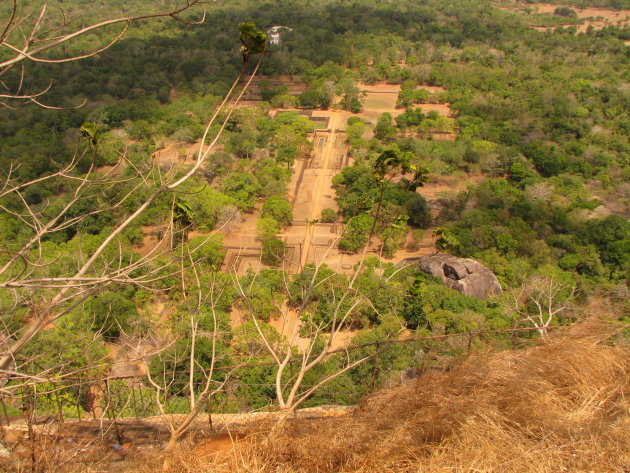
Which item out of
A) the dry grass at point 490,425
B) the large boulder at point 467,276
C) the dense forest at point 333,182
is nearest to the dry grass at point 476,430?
the dry grass at point 490,425

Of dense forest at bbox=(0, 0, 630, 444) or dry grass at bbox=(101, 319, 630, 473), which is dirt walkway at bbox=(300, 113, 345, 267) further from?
dry grass at bbox=(101, 319, 630, 473)

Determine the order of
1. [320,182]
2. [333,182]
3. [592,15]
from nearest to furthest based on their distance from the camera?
[333,182], [320,182], [592,15]

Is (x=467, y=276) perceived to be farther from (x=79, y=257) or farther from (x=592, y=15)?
(x=592, y=15)

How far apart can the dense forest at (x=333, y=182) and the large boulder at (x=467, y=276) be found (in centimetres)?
88

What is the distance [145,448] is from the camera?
7.81 meters

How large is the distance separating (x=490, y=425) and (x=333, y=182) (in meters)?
26.5

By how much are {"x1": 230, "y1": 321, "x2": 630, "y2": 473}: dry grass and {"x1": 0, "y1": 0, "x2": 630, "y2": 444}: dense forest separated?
1.19m

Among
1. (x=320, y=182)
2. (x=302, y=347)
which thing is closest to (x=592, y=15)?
(x=320, y=182)

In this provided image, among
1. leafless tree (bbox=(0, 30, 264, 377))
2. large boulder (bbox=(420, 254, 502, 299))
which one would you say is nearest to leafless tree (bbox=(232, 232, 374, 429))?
leafless tree (bbox=(0, 30, 264, 377))

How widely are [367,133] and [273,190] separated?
13.4m


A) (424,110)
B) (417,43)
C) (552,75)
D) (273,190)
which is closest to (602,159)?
(424,110)

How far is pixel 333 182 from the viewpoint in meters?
32.2

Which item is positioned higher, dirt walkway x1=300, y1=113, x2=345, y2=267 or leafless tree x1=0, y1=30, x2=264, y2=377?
leafless tree x1=0, y1=30, x2=264, y2=377

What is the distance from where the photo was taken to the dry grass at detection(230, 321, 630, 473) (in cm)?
580
